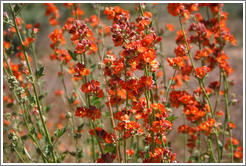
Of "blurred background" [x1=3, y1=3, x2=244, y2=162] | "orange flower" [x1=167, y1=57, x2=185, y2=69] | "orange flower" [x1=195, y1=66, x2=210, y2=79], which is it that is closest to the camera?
"orange flower" [x1=167, y1=57, x2=185, y2=69]

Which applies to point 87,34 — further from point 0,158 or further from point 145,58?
point 0,158

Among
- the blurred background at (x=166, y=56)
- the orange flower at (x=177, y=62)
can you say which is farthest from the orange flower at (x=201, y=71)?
the blurred background at (x=166, y=56)

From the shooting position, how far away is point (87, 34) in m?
1.49

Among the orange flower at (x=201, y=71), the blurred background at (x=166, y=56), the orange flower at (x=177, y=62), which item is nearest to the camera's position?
the orange flower at (x=177, y=62)

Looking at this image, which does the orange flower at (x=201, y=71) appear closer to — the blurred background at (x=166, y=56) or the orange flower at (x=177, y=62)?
the orange flower at (x=177, y=62)

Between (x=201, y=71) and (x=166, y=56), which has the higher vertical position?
(x=166, y=56)

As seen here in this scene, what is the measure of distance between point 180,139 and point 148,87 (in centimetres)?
358

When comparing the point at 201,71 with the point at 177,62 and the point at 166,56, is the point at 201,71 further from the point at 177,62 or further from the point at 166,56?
the point at 166,56

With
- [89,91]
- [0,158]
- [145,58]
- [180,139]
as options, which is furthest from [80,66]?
[180,139]

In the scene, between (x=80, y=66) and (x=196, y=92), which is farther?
(x=196, y=92)

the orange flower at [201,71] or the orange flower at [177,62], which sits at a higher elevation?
the orange flower at [177,62]

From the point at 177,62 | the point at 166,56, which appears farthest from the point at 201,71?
the point at 166,56

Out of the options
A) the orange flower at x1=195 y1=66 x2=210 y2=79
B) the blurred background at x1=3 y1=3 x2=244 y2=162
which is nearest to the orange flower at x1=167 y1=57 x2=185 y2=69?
the orange flower at x1=195 y1=66 x2=210 y2=79

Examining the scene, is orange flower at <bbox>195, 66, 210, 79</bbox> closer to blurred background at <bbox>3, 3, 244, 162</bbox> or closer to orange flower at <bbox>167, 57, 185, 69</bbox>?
orange flower at <bbox>167, 57, 185, 69</bbox>
